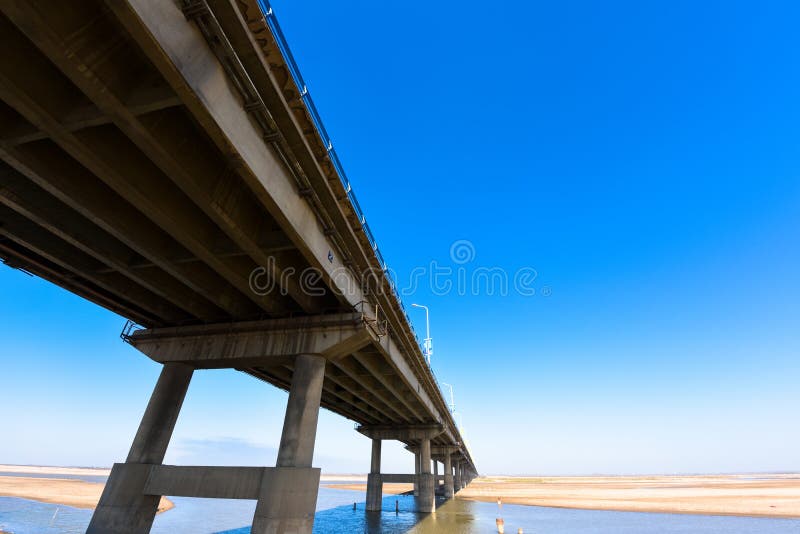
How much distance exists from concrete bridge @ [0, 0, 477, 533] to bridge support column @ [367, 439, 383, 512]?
1194 inches

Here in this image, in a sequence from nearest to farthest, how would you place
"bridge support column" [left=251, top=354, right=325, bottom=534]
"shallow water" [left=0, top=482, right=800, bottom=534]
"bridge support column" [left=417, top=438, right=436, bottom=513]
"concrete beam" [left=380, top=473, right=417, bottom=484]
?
"bridge support column" [left=251, top=354, right=325, bottom=534], "shallow water" [left=0, top=482, right=800, bottom=534], "concrete beam" [left=380, top=473, right=417, bottom=484], "bridge support column" [left=417, top=438, right=436, bottom=513]

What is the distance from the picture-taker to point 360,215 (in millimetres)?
13914

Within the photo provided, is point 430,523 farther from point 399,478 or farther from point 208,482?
point 208,482

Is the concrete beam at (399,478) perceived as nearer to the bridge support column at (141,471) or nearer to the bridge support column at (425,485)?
the bridge support column at (425,485)

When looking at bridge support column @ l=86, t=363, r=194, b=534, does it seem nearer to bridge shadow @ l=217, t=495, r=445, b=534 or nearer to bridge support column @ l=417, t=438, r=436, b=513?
bridge shadow @ l=217, t=495, r=445, b=534

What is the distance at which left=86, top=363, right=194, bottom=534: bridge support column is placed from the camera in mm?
13500

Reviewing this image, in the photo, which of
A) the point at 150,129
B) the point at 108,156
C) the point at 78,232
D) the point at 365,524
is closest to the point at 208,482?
the point at 78,232

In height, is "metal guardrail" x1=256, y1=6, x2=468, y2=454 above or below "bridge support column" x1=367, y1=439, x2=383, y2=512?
above

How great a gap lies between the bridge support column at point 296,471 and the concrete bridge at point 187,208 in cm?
5

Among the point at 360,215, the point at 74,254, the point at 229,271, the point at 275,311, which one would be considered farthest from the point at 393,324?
the point at 74,254

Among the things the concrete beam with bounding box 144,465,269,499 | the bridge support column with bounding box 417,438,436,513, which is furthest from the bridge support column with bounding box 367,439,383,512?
the concrete beam with bounding box 144,465,269,499

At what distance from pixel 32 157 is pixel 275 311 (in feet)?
30.5

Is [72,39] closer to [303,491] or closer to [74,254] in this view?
[74,254]

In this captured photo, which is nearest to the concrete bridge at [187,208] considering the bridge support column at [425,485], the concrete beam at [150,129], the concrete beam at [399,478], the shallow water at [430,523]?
the concrete beam at [150,129]
